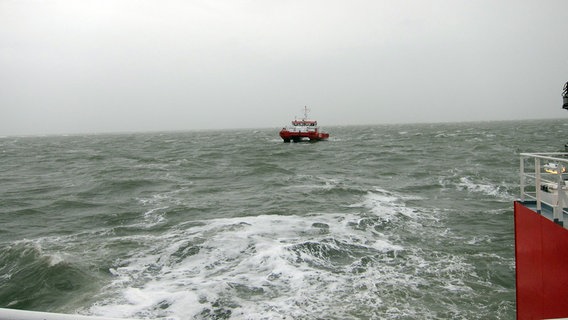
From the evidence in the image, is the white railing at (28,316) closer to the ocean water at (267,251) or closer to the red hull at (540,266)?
the red hull at (540,266)

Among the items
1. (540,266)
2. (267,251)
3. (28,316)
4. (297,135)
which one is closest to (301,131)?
(297,135)

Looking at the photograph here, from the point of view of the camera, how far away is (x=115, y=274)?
9.95 m

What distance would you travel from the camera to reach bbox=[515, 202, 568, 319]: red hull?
5246mm

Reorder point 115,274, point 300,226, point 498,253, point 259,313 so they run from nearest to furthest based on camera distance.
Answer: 1. point 259,313
2. point 115,274
3. point 498,253
4. point 300,226

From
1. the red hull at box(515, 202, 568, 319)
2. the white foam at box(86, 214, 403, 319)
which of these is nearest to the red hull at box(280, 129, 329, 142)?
the white foam at box(86, 214, 403, 319)

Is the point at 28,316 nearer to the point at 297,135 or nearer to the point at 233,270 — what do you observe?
the point at 233,270

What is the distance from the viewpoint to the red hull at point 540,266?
17.2 feet

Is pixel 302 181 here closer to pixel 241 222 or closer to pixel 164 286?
pixel 241 222

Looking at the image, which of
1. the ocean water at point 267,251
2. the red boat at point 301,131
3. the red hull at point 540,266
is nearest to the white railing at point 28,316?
the red hull at point 540,266

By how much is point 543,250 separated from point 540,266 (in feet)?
0.89

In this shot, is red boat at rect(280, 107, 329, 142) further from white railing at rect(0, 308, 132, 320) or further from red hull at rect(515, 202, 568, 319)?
white railing at rect(0, 308, 132, 320)

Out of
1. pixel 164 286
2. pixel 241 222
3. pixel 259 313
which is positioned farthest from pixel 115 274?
pixel 241 222

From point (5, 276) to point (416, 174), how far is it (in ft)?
76.3

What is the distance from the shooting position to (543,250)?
590cm
